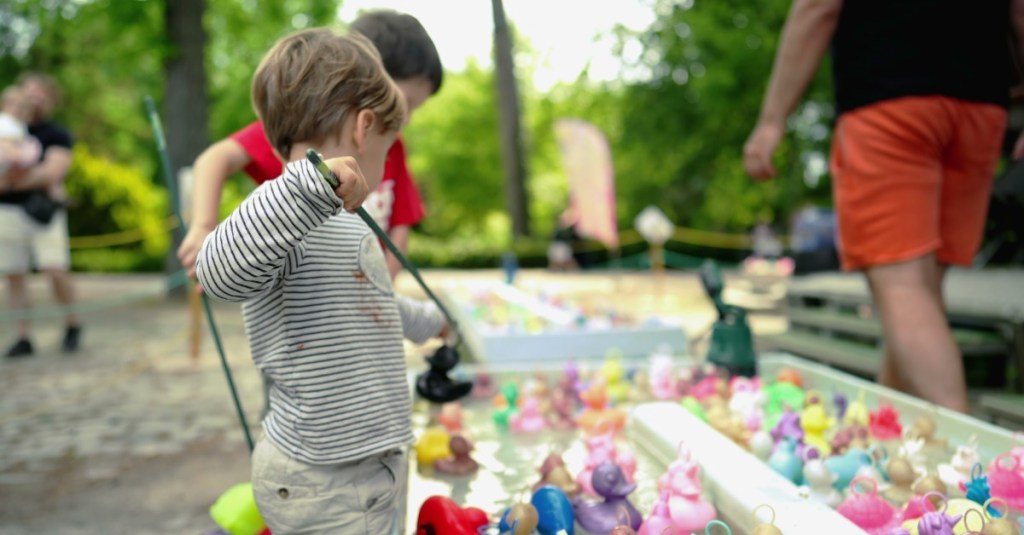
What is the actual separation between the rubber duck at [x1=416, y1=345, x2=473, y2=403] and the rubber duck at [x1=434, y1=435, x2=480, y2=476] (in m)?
0.13

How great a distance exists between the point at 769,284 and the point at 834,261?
3.03 meters

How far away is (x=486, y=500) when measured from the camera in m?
1.77

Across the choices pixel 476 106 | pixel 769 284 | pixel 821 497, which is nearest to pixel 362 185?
pixel 821 497

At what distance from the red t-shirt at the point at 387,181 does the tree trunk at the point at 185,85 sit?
7.23 meters

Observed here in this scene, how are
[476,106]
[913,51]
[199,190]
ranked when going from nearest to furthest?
[199,190]
[913,51]
[476,106]

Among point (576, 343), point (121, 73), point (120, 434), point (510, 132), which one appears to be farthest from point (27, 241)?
point (510, 132)

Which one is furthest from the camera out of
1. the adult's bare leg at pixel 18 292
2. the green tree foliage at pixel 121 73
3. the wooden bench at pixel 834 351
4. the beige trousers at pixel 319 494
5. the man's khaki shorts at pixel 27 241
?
the green tree foliage at pixel 121 73

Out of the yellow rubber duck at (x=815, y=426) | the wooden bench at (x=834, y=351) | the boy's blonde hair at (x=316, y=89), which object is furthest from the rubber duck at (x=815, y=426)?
the boy's blonde hair at (x=316, y=89)

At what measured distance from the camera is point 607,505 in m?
1.56

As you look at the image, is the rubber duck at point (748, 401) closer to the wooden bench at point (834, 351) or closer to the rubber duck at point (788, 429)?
the rubber duck at point (788, 429)

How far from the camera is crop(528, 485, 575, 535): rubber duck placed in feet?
4.74

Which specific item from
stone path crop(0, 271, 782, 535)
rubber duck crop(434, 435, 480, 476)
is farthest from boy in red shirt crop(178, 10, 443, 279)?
stone path crop(0, 271, 782, 535)

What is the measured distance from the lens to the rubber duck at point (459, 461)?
1.93 m

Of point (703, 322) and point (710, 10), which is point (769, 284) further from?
point (710, 10)
